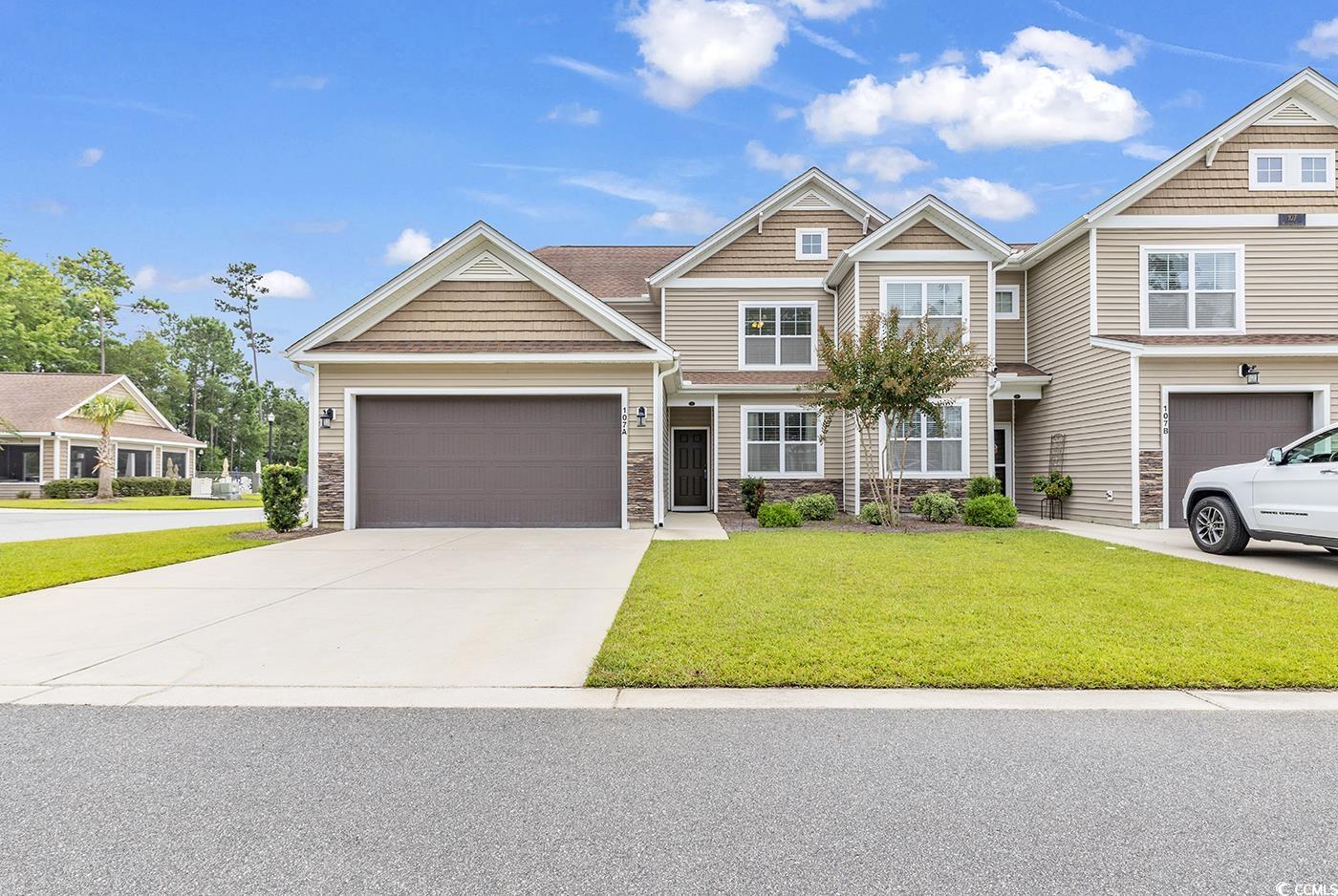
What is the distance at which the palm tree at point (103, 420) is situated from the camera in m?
27.8

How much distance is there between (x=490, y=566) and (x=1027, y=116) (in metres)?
30.0

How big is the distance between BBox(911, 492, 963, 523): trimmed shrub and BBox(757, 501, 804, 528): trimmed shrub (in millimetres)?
2753

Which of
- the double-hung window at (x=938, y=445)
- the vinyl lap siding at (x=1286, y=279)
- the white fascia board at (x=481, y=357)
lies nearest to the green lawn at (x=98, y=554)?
the white fascia board at (x=481, y=357)

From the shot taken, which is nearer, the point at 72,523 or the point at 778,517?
the point at 778,517

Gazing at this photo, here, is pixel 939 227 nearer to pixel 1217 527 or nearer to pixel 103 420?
pixel 1217 527

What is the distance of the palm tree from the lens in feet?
91.1

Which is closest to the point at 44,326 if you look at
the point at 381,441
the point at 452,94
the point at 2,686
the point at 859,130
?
the point at 452,94

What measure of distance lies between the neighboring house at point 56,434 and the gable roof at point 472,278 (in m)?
25.1

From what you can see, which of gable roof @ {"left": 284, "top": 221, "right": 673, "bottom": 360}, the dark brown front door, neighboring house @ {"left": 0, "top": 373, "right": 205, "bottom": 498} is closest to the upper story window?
gable roof @ {"left": 284, "top": 221, "right": 673, "bottom": 360}

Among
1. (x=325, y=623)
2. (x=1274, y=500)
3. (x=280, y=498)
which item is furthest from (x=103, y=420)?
(x=1274, y=500)

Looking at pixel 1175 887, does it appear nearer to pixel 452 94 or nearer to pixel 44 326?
pixel 452 94

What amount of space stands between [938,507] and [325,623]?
37.5 ft

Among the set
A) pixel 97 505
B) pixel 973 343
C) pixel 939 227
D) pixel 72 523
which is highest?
pixel 939 227

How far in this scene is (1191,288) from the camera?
13672 millimetres
